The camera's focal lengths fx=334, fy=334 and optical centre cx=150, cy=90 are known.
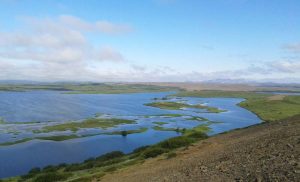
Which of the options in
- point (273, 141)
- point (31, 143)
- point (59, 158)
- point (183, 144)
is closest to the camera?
point (273, 141)

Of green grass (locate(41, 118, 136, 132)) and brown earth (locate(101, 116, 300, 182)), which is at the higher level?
brown earth (locate(101, 116, 300, 182))

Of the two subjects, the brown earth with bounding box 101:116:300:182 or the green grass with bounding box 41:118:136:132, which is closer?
the brown earth with bounding box 101:116:300:182

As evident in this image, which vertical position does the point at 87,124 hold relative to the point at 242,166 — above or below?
below

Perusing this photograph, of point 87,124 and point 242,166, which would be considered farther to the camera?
point 87,124

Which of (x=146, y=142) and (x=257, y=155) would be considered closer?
(x=257, y=155)

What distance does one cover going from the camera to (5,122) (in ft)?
319

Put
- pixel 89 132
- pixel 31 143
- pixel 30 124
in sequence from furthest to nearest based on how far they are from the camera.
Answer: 1. pixel 30 124
2. pixel 89 132
3. pixel 31 143

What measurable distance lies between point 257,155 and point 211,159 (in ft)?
13.6

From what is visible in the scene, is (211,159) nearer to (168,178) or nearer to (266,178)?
(168,178)

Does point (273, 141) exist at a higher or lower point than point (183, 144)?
higher

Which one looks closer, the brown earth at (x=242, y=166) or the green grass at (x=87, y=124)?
the brown earth at (x=242, y=166)

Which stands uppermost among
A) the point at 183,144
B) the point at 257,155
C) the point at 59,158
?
the point at 257,155

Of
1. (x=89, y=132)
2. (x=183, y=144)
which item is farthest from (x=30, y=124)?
(x=183, y=144)

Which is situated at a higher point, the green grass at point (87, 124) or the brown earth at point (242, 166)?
the brown earth at point (242, 166)
